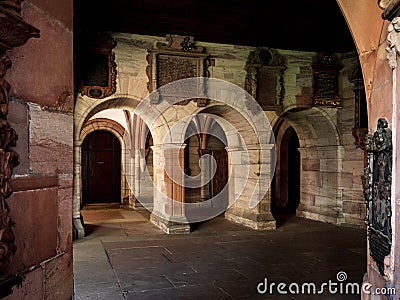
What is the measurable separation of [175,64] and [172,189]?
1.94 m

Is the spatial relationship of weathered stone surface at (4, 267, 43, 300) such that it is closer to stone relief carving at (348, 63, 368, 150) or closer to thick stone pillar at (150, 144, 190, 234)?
thick stone pillar at (150, 144, 190, 234)

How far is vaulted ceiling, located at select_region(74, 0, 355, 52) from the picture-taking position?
496cm

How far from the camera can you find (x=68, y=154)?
64.2 inches

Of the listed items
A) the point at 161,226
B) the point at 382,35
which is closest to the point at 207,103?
the point at 161,226

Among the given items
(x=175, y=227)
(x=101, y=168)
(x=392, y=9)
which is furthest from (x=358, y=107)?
(x=101, y=168)

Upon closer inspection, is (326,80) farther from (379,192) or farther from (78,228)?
(379,192)

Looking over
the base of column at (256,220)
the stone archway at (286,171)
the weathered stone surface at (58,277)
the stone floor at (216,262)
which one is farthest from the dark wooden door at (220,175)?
the weathered stone surface at (58,277)

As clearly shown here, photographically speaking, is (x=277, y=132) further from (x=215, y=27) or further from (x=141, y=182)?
(x=215, y=27)

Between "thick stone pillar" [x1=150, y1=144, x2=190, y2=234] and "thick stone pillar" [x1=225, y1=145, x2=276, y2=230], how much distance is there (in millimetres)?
1204

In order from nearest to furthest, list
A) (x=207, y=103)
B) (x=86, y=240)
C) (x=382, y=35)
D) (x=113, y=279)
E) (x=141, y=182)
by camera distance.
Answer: (x=382, y=35)
(x=113, y=279)
(x=86, y=240)
(x=207, y=103)
(x=141, y=182)

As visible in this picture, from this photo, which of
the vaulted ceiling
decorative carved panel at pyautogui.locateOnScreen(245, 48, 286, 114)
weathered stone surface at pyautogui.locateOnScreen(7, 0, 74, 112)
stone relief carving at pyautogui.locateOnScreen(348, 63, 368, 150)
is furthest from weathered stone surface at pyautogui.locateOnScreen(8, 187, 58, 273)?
stone relief carving at pyautogui.locateOnScreen(348, 63, 368, 150)

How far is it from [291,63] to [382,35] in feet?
17.0

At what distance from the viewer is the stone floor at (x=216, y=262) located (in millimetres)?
3416

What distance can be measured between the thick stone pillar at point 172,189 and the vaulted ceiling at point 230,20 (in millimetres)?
1836
